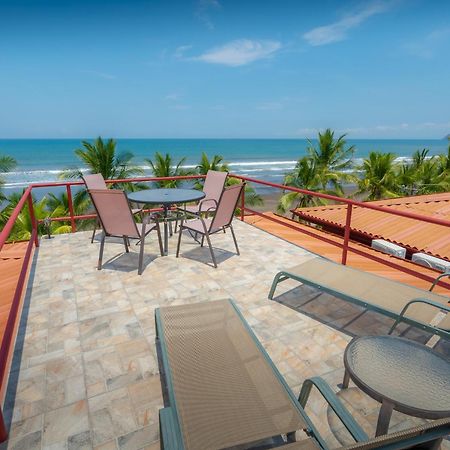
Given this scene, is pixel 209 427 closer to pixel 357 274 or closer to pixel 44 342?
pixel 44 342

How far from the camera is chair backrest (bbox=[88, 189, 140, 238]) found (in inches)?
151

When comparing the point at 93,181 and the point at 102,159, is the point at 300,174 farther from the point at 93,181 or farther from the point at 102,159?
the point at 93,181

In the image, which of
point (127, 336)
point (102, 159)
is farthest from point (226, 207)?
point (102, 159)

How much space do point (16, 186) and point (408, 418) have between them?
36075 mm

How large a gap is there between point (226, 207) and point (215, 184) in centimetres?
166

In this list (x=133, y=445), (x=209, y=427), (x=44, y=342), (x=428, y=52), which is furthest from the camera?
(x=428, y=52)

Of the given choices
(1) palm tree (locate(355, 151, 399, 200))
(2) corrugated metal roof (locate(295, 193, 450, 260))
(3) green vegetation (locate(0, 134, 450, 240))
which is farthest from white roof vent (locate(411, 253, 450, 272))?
(1) palm tree (locate(355, 151, 399, 200))

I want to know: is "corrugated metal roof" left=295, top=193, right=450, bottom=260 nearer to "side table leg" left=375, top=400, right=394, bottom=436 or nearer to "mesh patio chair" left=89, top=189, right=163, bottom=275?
"mesh patio chair" left=89, top=189, right=163, bottom=275

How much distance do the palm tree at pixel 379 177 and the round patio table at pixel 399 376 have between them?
2052 centimetres

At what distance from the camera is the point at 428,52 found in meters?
13.3

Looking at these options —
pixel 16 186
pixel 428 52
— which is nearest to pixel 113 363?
pixel 428 52

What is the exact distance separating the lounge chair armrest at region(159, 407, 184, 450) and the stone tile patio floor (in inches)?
18.0

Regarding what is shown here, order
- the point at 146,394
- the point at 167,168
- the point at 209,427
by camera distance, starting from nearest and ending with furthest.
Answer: the point at 209,427
the point at 146,394
the point at 167,168

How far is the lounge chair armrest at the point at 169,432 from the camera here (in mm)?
1246
